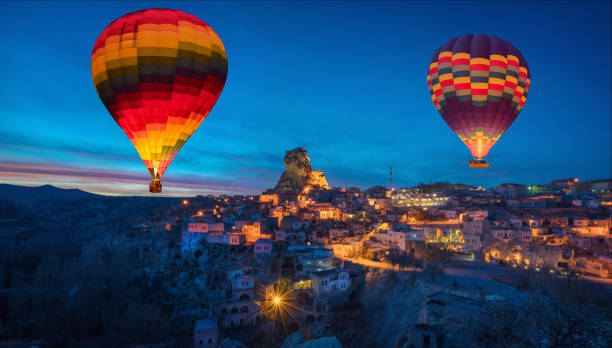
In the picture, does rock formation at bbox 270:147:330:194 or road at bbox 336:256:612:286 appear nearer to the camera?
road at bbox 336:256:612:286

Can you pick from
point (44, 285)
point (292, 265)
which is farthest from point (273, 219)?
point (44, 285)

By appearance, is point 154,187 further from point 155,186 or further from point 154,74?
point 154,74

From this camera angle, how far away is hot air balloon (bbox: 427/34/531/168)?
48.9 ft

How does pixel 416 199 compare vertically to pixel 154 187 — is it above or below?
above

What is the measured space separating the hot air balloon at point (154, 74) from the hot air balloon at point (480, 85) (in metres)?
11.2

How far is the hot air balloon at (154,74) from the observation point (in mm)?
10984

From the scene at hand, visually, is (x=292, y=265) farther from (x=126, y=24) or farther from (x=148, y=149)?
(x=126, y=24)

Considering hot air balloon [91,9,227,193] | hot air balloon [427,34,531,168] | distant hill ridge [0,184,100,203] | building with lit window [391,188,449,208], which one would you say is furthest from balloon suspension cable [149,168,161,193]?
distant hill ridge [0,184,100,203]

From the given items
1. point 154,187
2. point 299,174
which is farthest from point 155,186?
point 299,174

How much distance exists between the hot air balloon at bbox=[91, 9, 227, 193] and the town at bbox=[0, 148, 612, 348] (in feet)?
32.8

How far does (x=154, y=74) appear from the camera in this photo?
11.1 metres

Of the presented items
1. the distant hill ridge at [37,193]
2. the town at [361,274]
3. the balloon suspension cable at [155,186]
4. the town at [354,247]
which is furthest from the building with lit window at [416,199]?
the distant hill ridge at [37,193]

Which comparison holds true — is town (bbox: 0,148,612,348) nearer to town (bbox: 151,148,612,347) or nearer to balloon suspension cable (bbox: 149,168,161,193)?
town (bbox: 151,148,612,347)

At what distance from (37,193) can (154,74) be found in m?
110
